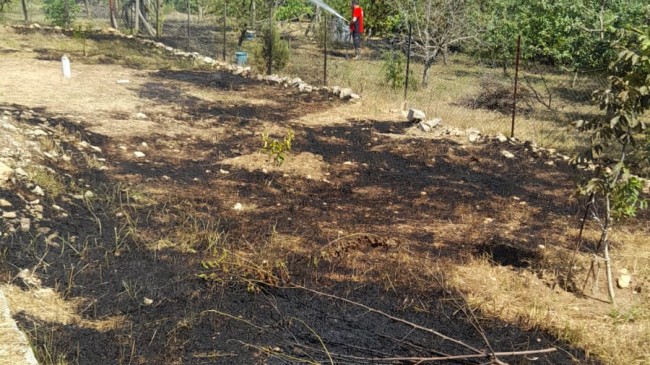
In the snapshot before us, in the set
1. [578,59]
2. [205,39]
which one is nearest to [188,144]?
[578,59]

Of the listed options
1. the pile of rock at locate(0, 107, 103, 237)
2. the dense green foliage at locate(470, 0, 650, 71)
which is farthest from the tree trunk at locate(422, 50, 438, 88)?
the pile of rock at locate(0, 107, 103, 237)

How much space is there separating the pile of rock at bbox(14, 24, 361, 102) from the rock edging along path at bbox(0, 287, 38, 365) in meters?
8.21

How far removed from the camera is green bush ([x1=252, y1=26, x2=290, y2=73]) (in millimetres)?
13336

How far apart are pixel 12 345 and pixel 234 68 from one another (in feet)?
36.1

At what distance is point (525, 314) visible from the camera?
13.8 ft

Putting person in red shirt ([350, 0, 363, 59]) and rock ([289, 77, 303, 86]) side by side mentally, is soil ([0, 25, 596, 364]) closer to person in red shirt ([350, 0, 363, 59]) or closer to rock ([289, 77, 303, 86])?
Answer: rock ([289, 77, 303, 86])

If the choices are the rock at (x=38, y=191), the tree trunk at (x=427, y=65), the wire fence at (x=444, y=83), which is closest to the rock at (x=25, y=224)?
the rock at (x=38, y=191)

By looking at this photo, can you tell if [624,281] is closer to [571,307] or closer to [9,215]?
[571,307]

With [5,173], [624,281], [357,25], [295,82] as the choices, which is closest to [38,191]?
[5,173]

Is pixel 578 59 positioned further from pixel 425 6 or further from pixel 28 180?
pixel 28 180

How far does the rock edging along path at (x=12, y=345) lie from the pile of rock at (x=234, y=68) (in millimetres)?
8212

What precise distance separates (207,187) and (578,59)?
7.97 metres

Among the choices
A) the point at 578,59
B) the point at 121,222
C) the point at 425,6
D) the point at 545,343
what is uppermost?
the point at 425,6

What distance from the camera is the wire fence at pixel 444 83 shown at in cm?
1047
